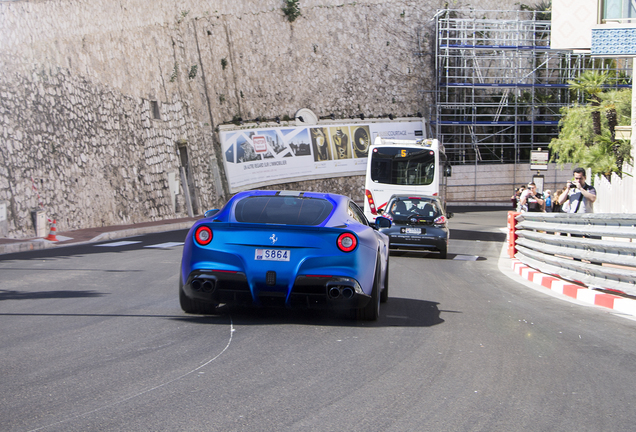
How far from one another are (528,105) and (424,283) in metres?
38.2

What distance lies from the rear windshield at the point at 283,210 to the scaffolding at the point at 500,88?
1565 inches

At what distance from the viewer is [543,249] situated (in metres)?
12.2

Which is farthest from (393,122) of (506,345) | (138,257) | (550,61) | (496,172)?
(506,345)

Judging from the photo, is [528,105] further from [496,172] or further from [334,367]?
[334,367]

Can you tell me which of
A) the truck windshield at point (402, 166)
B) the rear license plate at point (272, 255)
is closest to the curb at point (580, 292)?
the rear license plate at point (272, 255)

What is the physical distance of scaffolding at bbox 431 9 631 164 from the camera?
4600cm

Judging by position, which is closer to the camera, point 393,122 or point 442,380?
point 442,380

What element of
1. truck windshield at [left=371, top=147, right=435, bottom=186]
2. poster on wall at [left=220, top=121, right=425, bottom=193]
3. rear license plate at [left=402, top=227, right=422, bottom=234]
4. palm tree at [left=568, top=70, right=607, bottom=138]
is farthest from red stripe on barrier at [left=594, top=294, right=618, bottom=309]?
poster on wall at [left=220, top=121, right=425, bottom=193]

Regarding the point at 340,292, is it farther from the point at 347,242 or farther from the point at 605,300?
the point at 605,300

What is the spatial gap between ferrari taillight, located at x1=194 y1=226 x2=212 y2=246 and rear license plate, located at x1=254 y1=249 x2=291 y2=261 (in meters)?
0.50

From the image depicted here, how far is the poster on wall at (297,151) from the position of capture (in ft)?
121

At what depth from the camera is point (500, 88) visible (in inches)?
1874

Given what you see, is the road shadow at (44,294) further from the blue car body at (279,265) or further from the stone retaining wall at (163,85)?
the stone retaining wall at (163,85)

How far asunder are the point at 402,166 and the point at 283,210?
17341mm
